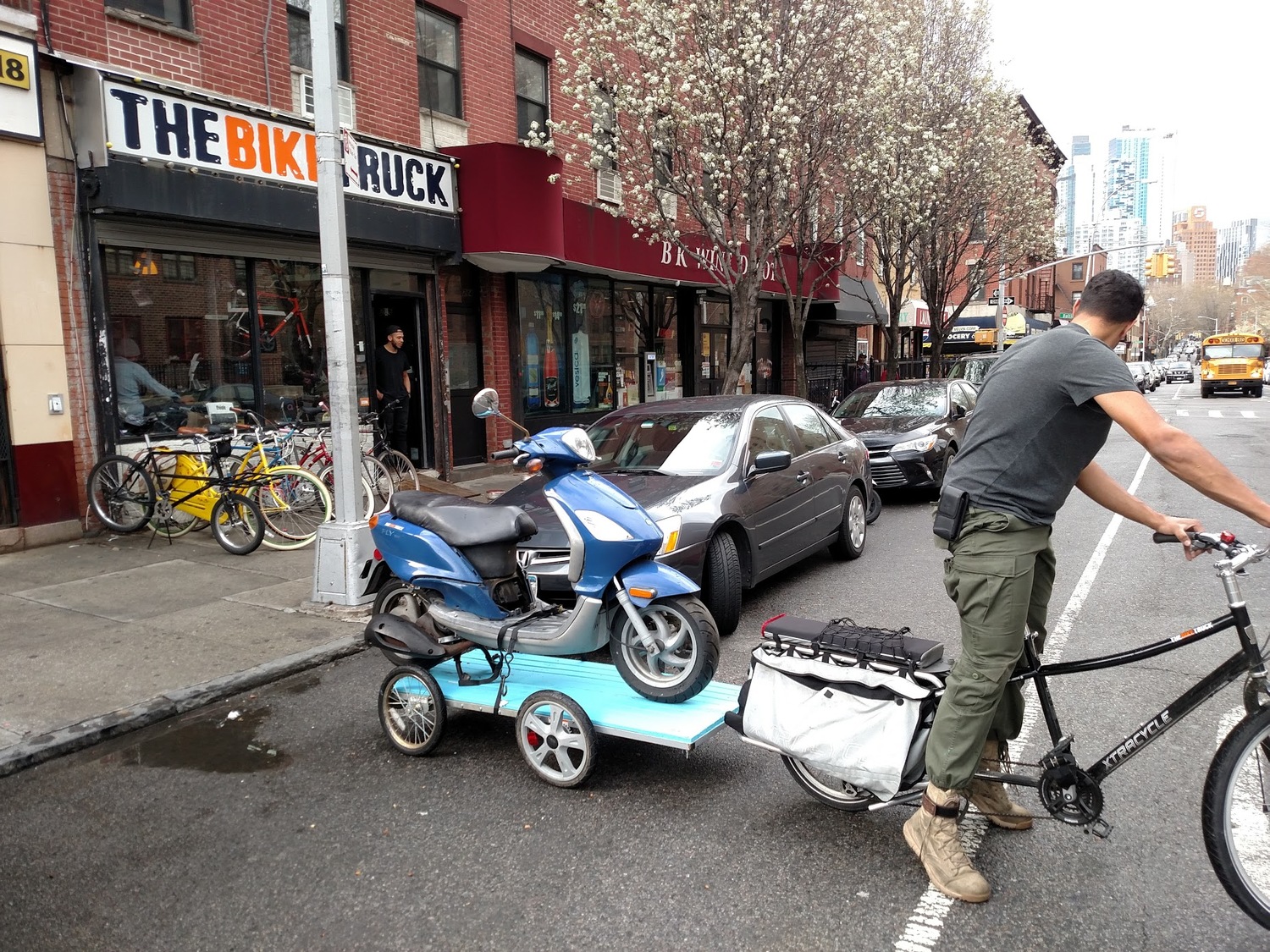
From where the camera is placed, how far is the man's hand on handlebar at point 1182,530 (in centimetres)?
292

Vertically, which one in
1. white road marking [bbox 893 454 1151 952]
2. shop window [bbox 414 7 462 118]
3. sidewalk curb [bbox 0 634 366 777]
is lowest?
white road marking [bbox 893 454 1151 952]

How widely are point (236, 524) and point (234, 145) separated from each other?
4.06 metres

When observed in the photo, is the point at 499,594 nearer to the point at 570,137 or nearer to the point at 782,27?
the point at 782,27

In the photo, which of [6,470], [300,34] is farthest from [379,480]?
[300,34]

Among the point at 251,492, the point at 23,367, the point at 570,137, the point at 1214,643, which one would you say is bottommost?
the point at 1214,643

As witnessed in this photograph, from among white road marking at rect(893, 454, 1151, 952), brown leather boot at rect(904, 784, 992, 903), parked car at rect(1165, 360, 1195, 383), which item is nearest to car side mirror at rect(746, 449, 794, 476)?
white road marking at rect(893, 454, 1151, 952)

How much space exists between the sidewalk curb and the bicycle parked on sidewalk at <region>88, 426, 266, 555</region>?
313cm

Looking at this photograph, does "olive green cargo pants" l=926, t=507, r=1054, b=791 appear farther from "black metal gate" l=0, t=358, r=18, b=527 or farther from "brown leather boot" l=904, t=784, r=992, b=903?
"black metal gate" l=0, t=358, r=18, b=527

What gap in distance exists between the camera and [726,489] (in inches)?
258

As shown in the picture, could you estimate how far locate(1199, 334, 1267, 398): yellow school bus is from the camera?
4281 centimetres

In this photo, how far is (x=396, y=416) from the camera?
12039 millimetres

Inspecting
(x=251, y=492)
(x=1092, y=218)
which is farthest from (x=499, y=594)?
(x=1092, y=218)

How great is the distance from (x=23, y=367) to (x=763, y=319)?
1891 centimetres

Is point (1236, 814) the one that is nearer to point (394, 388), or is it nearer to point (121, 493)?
point (121, 493)
